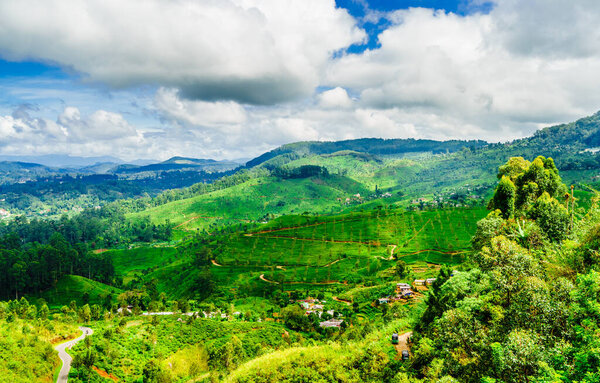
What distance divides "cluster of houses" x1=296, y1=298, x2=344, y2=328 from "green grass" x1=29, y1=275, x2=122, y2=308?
237ft

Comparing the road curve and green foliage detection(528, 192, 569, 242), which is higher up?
green foliage detection(528, 192, 569, 242)

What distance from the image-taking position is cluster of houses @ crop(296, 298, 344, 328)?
6709cm

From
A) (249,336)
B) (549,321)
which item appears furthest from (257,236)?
(549,321)

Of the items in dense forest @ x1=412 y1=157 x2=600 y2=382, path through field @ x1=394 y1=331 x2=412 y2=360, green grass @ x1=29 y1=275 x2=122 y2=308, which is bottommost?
green grass @ x1=29 y1=275 x2=122 y2=308

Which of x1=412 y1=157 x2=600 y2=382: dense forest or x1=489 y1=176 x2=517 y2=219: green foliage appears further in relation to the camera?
x1=489 y1=176 x2=517 y2=219: green foliage

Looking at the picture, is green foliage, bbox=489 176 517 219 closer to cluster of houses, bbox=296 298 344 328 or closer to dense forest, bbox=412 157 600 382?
dense forest, bbox=412 157 600 382

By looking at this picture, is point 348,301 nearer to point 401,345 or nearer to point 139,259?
point 401,345

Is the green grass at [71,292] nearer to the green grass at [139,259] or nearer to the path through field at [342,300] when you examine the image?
the green grass at [139,259]

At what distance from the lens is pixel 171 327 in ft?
199

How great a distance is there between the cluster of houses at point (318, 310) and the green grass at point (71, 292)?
7230 centimetres

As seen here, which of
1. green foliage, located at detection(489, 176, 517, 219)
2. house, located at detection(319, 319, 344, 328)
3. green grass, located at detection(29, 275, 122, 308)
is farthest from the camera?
green grass, located at detection(29, 275, 122, 308)

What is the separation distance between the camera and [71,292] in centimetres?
11162

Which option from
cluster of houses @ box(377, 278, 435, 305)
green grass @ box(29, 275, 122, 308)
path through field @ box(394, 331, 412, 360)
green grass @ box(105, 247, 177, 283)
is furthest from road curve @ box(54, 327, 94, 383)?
green grass @ box(105, 247, 177, 283)

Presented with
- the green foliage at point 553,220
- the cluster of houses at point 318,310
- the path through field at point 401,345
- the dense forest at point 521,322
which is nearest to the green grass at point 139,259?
the cluster of houses at point 318,310
